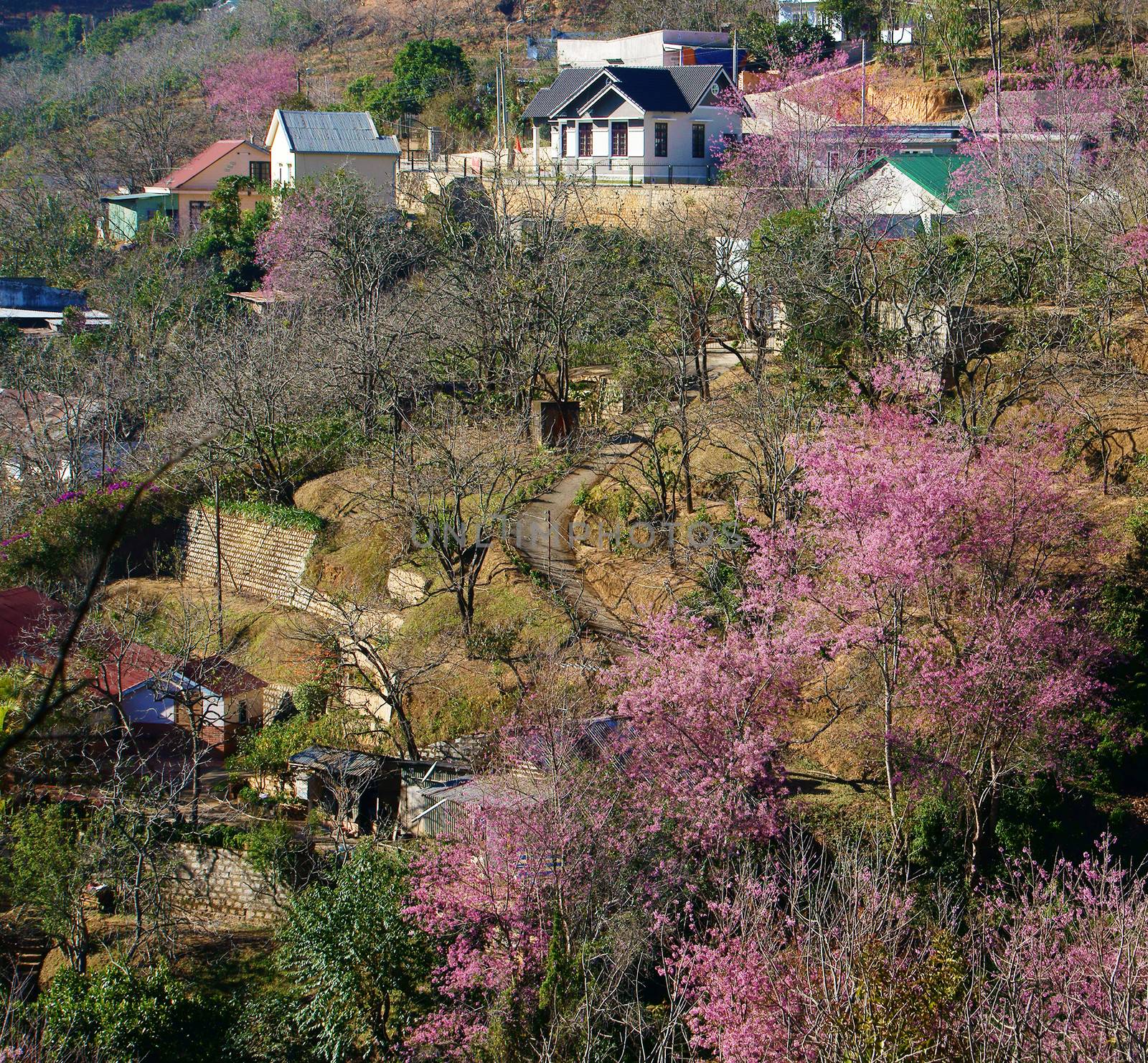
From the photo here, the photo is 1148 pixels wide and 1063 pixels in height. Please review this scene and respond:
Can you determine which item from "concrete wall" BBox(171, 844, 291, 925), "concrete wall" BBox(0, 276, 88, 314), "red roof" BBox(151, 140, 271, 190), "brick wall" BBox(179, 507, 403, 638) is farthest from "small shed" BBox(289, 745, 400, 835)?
"red roof" BBox(151, 140, 271, 190)

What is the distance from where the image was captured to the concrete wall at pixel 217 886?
16.5 metres

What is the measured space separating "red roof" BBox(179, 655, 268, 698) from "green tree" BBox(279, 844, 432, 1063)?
6.32 metres

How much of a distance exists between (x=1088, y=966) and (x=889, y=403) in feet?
39.8

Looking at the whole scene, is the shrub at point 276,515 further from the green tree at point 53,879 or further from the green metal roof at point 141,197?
the green metal roof at point 141,197

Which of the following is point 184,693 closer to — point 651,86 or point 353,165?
point 651,86

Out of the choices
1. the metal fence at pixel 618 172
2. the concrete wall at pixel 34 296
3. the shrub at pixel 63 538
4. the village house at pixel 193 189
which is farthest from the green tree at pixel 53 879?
the village house at pixel 193 189

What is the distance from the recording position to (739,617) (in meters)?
17.8

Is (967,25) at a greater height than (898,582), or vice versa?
(967,25)

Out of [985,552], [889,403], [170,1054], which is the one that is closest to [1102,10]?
[889,403]

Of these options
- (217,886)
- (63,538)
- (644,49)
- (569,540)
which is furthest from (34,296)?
(217,886)

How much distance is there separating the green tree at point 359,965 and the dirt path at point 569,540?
6215 millimetres

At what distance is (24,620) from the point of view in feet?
68.7

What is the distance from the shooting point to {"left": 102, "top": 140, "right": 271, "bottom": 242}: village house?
46750 mm

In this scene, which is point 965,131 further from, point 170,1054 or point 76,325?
point 170,1054
